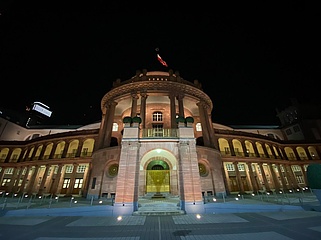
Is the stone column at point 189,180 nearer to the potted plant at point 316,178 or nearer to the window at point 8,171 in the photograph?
the potted plant at point 316,178

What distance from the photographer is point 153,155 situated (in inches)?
532

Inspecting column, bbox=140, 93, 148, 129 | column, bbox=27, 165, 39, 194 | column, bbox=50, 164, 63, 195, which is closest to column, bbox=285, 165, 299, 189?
column, bbox=140, 93, 148, 129

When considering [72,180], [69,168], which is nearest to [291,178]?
[72,180]

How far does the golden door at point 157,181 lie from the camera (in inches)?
570

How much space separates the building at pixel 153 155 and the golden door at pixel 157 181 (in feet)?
0.29

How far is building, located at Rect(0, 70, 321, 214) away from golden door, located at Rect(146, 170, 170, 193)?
0.29ft

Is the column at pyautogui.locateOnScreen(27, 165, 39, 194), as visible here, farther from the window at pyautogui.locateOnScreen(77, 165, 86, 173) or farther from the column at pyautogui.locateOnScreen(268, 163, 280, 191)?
the column at pyautogui.locateOnScreen(268, 163, 280, 191)

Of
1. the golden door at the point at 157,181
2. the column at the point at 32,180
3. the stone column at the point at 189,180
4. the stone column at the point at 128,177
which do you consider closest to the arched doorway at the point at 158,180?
the golden door at the point at 157,181

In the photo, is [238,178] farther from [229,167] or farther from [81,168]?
[81,168]

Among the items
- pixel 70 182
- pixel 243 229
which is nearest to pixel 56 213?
pixel 243 229

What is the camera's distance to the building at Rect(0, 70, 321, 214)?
10500mm

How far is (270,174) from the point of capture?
84.5ft

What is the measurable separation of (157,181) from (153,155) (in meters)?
3.10

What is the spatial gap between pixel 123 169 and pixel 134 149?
1.51 meters
